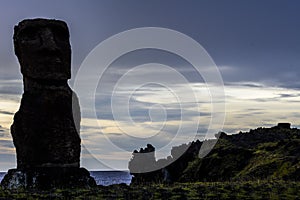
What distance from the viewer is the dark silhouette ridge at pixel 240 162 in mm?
34906

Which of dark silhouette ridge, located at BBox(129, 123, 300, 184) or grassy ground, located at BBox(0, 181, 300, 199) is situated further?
dark silhouette ridge, located at BBox(129, 123, 300, 184)

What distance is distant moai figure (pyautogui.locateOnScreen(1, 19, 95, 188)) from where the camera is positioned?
82.0 ft

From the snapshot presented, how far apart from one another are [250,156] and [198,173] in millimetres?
5095

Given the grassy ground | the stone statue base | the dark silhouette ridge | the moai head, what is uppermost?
the moai head

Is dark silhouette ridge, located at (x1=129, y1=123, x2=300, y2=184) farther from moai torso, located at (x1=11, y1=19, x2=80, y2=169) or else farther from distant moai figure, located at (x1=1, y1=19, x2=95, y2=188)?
moai torso, located at (x1=11, y1=19, x2=80, y2=169)

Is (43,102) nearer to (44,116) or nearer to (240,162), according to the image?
(44,116)

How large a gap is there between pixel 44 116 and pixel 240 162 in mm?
21414

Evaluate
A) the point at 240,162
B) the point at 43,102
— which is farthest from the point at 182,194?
the point at 240,162

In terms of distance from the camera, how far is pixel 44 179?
81.0 ft

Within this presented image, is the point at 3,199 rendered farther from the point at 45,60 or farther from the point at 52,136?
the point at 45,60

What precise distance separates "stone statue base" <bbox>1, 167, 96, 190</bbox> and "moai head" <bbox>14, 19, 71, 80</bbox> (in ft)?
16.2

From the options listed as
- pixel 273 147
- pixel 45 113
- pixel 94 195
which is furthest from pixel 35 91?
pixel 273 147

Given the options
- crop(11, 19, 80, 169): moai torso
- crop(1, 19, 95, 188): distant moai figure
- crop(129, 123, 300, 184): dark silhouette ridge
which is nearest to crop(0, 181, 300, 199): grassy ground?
crop(1, 19, 95, 188): distant moai figure

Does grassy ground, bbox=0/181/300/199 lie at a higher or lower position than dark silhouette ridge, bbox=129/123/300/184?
lower
